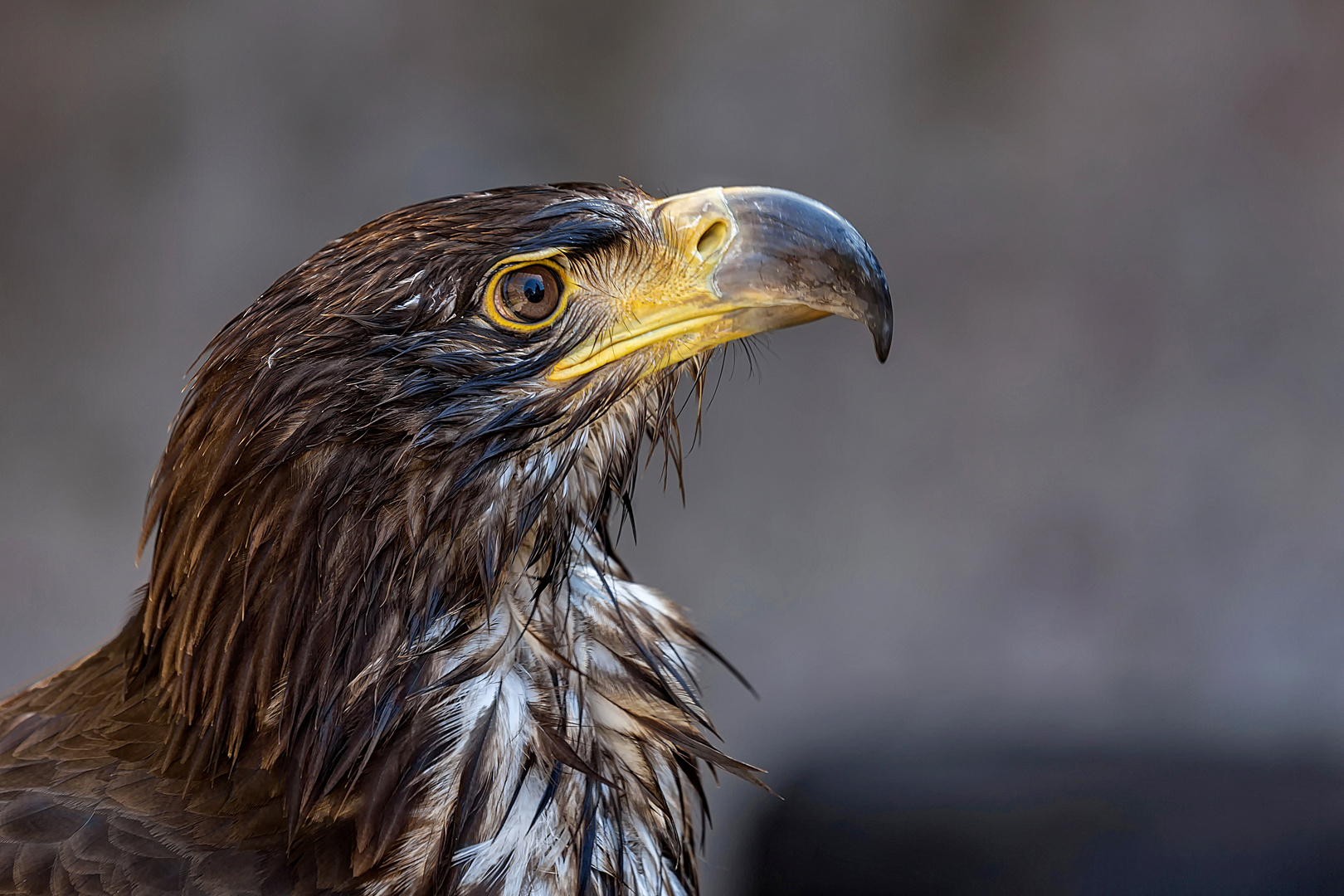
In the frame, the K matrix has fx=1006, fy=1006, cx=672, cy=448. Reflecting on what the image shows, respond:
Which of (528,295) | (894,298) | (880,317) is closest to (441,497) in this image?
(528,295)

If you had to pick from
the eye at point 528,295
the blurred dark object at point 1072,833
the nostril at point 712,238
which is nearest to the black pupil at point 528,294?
the eye at point 528,295

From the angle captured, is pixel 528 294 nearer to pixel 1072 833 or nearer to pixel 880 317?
pixel 880 317

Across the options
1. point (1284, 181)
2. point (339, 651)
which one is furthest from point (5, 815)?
point (1284, 181)

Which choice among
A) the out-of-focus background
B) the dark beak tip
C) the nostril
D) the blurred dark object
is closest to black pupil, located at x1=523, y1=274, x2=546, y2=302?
the nostril

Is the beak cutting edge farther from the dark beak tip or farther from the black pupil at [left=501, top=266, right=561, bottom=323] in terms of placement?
the black pupil at [left=501, top=266, right=561, bottom=323]

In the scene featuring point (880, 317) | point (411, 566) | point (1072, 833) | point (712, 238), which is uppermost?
point (712, 238)

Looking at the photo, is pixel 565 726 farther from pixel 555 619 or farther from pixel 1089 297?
pixel 1089 297
